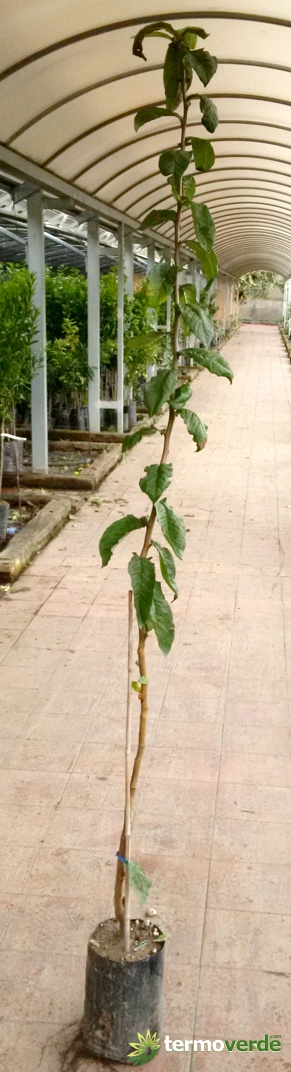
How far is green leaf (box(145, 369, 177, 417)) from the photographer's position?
2713 mm

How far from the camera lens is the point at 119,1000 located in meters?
2.78

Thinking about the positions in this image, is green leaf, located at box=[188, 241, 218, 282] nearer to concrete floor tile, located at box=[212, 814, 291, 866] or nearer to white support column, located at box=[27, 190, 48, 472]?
concrete floor tile, located at box=[212, 814, 291, 866]

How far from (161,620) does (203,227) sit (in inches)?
39.6

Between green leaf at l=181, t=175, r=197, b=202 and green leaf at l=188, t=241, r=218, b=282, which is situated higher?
green leaf at l=181, t=175, r=197, b=202

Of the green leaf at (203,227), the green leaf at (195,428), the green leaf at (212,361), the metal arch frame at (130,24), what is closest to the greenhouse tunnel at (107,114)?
the metal arch frame at (130,24)

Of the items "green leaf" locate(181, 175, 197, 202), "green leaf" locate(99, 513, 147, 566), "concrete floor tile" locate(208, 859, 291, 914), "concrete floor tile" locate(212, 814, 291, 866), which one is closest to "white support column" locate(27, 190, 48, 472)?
"concrete floor tile" locate(212, 814, 291, 866)

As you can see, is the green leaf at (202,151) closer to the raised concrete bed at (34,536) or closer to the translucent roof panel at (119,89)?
the translucent roof panel at (119,89)

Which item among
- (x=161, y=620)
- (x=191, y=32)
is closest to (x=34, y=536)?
(x=161, y=620)

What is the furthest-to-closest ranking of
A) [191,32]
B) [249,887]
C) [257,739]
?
1. [257,739]
2. [249,887]
3. [191,32]

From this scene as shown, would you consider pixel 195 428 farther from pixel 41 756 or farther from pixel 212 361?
pixel 41 756

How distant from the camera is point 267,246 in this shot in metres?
30.3

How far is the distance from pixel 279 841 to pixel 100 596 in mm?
2949

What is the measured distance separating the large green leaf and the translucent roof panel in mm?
3066

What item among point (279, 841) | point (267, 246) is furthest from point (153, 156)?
point (267, 246)
